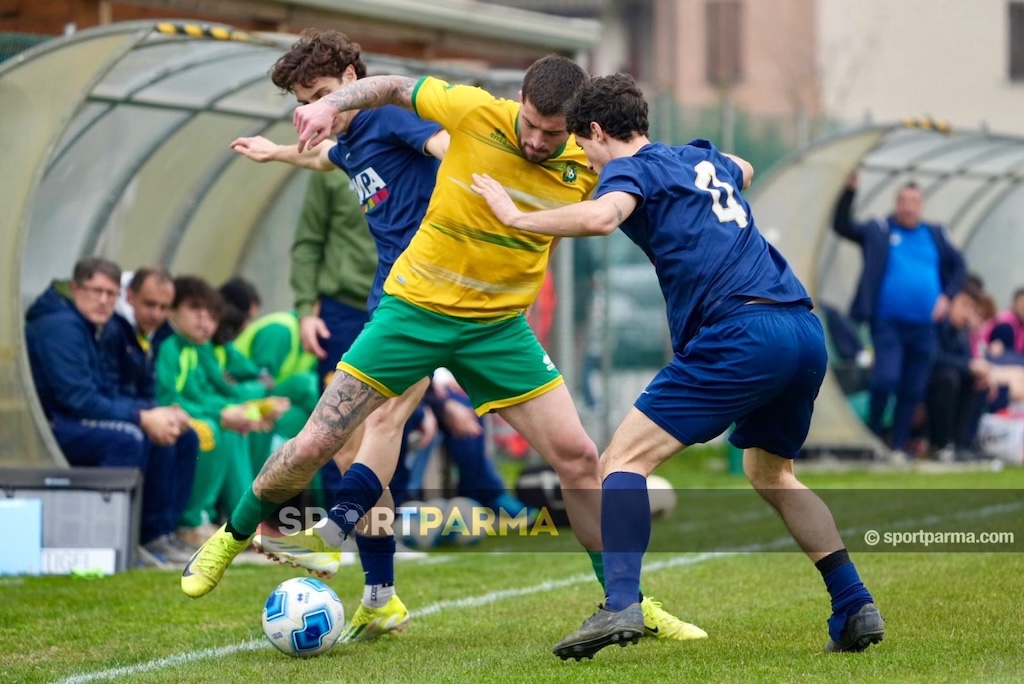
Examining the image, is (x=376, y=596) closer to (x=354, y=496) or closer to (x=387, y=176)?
(x=354, y=496)

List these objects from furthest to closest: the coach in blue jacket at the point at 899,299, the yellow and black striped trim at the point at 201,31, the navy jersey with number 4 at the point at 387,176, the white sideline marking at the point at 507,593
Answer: the coach in blue jacket at the point at 899,299 → the yellow and black striped trim at the point at 201,31 → the navy jersey with number 4 at the point at 387,176 → the white sideline marking at the point at 507,593

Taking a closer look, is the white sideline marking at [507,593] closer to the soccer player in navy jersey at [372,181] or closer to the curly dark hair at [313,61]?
the soccer player in navy jersey at [372,181]

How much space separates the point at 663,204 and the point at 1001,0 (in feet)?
101

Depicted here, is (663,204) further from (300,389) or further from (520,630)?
(300,389)

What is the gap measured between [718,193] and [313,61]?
6.23 ft

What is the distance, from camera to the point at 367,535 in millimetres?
6539

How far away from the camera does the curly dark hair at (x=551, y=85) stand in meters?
5.86

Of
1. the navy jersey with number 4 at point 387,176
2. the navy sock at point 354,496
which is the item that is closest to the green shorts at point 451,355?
the navy sock at point 354,496

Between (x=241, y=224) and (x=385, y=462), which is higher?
(x=385, y=462)

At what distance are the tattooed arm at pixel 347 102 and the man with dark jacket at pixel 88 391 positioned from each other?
10.9 feet

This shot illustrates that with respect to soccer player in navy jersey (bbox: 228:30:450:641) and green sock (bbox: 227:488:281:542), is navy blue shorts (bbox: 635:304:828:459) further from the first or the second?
green sock (bbox: 227:488:281:542)

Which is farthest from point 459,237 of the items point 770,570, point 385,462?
point 770,570

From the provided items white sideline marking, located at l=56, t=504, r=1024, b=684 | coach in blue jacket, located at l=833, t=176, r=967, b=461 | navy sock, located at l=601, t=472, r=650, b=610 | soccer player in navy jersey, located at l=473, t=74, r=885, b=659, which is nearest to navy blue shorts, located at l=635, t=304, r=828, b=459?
soccer player in navy jersey, located at l=473, t=74, r=885, b=659

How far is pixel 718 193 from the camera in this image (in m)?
5.66
